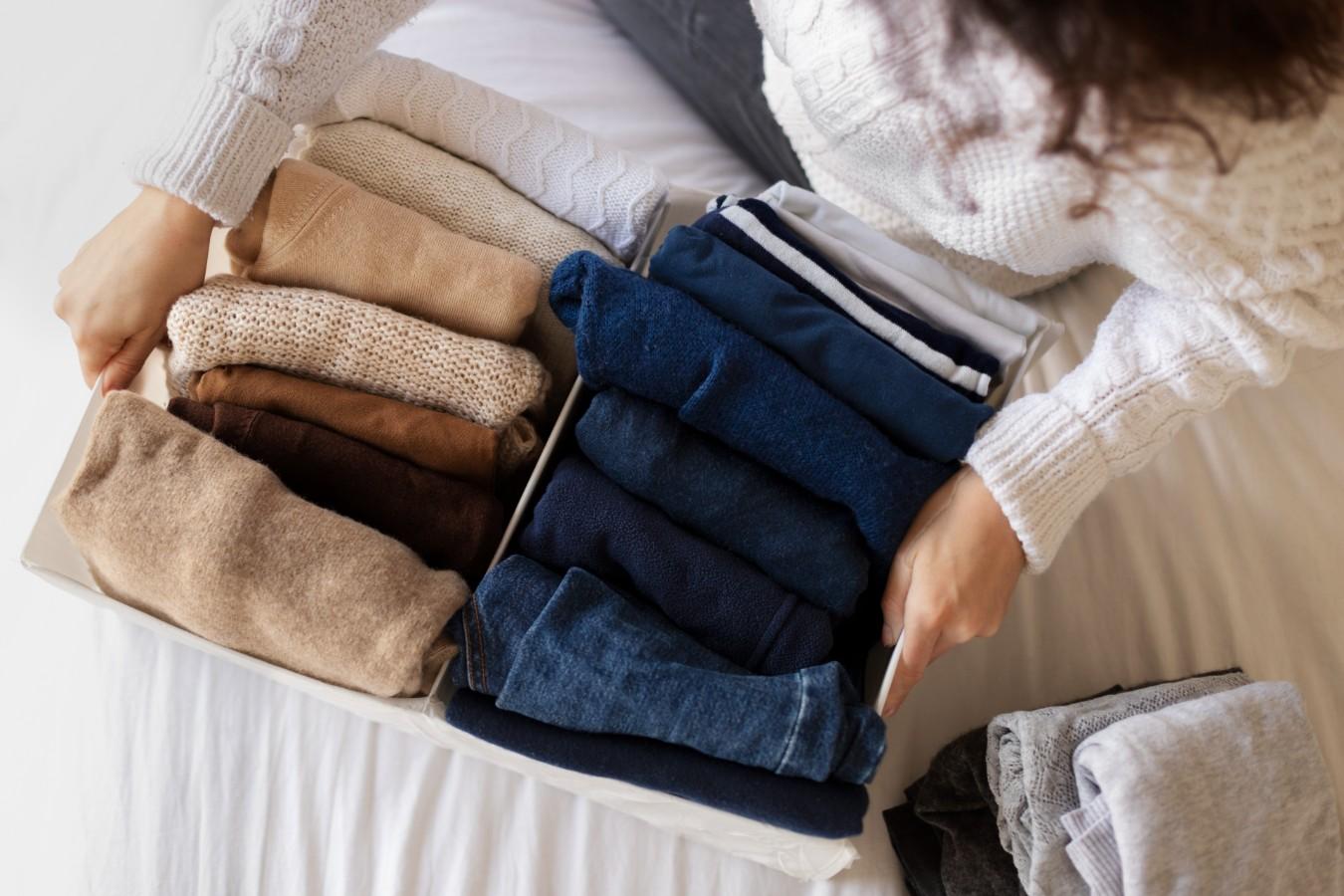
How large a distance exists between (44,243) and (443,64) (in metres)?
0.44

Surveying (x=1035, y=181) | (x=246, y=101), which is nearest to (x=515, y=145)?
(x=246, y=101)

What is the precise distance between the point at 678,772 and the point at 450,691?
0.16 m

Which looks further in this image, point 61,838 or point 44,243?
point 44,243

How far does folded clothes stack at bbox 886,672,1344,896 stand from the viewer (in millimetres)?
568

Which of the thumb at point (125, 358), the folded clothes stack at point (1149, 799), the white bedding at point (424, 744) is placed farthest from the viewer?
the white bedding at point (424, 744)

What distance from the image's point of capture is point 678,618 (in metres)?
0.63

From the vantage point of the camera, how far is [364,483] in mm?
629

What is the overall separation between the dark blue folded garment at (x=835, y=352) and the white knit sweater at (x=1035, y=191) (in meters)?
0.03

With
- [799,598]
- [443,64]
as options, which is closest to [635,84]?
[443,64]

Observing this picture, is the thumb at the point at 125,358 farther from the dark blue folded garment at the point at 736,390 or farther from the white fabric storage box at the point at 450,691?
the dark blue folded garment at the point at 736,390

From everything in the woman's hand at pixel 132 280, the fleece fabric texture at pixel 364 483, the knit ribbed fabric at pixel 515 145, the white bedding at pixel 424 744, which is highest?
the knit ribbed fabric at pixel 515 145

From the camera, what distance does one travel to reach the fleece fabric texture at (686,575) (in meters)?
0.62

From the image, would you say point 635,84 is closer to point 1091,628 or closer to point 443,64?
point 443,64

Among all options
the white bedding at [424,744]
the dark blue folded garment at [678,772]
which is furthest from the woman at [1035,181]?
the white bedding at [424,744]
